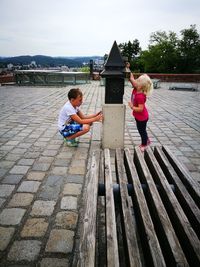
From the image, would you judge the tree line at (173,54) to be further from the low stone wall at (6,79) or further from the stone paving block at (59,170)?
the stone paving block at (59,170)

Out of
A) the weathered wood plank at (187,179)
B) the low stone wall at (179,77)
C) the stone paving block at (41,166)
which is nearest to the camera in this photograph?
the weathered wood plank at (187,179)

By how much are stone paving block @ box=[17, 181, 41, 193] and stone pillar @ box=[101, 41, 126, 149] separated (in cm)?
173

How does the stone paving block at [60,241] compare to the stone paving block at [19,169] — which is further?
the stone paving block at [19,169]

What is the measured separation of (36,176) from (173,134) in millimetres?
3645

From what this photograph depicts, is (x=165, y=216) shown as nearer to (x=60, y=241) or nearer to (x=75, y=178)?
(x=60, y=241)

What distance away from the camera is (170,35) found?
51.8 metres

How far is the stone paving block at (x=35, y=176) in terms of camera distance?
350 centimetres

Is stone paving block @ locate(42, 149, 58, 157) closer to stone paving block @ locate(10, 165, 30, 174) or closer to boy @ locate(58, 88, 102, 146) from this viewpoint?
boy @ locate(58, 88, 102, 146)

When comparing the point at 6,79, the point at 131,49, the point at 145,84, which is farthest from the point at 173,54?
the point at 145,84

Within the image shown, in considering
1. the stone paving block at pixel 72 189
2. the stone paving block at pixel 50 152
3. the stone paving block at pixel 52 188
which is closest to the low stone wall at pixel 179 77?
the stone paving block at pixel 50 152

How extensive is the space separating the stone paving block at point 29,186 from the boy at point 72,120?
1.55 m

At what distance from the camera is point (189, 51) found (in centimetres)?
4703

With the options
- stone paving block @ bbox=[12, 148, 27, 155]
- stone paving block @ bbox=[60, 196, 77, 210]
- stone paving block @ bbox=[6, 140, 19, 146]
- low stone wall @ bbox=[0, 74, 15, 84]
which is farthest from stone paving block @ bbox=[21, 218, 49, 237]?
low stone wall @ bbox=[0, 74, 15, 84]

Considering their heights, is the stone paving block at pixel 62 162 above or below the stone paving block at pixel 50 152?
below
